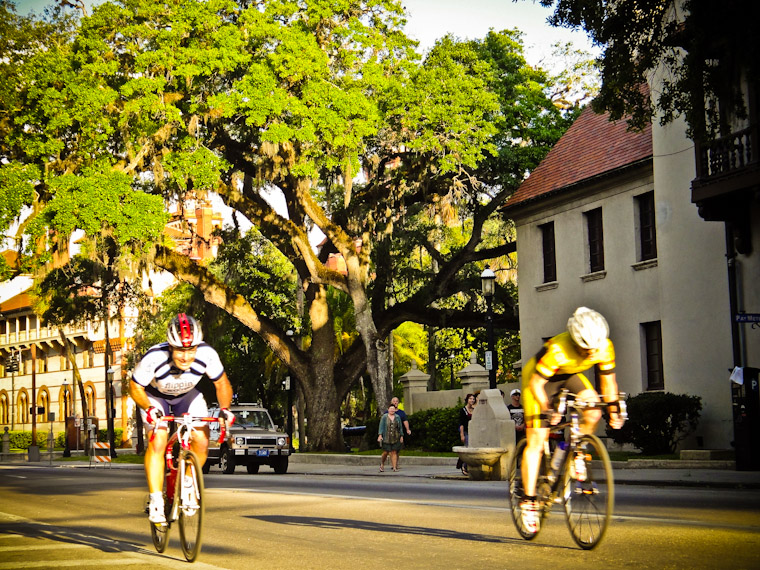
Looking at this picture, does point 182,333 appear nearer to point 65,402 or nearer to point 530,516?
point 530,516

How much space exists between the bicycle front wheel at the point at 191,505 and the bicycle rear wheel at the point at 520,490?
2504 mm

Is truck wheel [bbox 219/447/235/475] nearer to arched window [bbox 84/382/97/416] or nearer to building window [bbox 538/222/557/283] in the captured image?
building window [bbox 538/222/557/283]

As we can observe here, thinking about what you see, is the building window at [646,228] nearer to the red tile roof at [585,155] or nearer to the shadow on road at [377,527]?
the red tile roof at [585,155]

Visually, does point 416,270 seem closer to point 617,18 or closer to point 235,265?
point 235,265

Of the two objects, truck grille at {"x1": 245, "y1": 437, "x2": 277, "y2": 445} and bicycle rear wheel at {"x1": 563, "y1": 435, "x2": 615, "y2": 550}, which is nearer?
→ bicycle rear wheel at {"x1": 563, "y1": 435, "x2": 615, "y2": 550}

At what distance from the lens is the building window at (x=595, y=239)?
3203 cm

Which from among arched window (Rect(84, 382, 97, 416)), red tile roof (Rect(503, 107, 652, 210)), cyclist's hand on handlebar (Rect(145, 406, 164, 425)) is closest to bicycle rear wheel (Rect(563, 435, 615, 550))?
cyclist's hand on handlebar (Rect(145, 406, 164, 425))

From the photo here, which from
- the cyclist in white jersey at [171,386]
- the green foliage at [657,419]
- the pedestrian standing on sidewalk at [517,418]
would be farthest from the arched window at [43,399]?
the cyclist in white jersey at [171,386]

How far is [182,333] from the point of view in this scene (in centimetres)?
848

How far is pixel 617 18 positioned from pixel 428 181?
16.3 m

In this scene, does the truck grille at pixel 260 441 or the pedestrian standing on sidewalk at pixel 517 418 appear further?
the truck grille at pixel 260 441

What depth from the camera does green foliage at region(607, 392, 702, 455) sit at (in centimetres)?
2414

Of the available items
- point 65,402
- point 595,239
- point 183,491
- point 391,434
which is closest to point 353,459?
point 391,434

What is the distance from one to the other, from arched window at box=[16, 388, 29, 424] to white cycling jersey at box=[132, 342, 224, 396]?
8529cm
